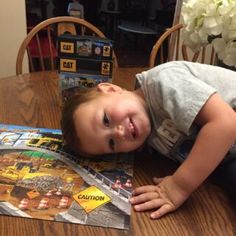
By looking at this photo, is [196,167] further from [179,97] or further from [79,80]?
[79,80]

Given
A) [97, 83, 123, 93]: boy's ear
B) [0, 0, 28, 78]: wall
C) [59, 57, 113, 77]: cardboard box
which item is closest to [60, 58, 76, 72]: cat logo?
[59, 57, 113, 77]: cardboard box

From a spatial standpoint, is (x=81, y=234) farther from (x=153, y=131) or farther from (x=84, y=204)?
(x=153, y=131)

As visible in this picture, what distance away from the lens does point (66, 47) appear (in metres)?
0.98

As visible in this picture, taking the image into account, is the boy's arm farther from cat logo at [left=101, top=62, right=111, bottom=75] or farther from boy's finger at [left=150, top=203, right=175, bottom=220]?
cat logo at [left=101, top=62, right=111, bottom=75]

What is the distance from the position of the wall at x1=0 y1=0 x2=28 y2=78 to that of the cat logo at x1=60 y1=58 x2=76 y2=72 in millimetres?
1393

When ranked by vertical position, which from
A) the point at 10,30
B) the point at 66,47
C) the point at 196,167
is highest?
the point at 66,47

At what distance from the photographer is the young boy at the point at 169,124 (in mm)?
696

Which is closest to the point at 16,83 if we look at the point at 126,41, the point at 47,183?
the point at 47,183

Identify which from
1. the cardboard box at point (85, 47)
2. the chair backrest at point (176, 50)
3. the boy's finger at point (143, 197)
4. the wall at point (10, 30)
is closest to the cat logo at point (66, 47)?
the cardboard box at point (85, 47)

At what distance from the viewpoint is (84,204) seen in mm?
633

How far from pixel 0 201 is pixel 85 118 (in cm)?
A: 27

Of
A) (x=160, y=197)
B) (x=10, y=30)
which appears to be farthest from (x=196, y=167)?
(x=10, y=30)

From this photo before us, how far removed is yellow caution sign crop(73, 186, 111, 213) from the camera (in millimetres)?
630

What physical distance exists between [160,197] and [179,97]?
0.23m
